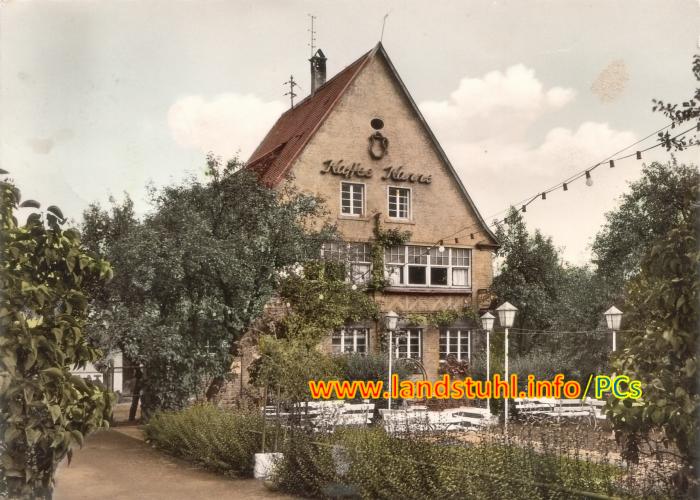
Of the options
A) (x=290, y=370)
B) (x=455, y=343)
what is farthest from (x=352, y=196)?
(x=290, y=370)

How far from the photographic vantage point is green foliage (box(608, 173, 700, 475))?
670cm

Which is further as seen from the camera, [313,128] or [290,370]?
[313,128]

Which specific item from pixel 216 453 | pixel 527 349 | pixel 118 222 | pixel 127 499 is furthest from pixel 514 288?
pixel 127 499

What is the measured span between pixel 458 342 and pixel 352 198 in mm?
6607

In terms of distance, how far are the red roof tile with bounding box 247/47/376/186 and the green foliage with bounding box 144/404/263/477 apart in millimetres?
10647

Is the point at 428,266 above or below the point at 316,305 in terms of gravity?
above

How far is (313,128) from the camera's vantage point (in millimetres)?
26922

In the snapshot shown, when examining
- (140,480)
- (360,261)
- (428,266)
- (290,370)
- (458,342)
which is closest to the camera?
(140,480)

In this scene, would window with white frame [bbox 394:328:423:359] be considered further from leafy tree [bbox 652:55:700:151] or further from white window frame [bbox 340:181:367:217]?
leafy tree [bbox 652:55:700:151]

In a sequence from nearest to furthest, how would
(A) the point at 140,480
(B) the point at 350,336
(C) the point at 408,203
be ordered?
(A) the point at 140,480 → (B) the point at 350,336 → (C) the point at 408,203

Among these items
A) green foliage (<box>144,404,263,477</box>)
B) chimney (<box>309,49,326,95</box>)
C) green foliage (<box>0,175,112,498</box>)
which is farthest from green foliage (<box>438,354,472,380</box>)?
green foliage (<box>0,175,112,498</box>)

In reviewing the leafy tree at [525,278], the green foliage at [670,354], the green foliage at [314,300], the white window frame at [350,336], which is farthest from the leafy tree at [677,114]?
the leafy tree at [525,278]

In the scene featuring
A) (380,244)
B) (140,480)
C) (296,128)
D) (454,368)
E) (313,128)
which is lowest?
(140,480)

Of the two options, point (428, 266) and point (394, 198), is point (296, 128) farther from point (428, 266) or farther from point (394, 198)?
point (428, 266)
